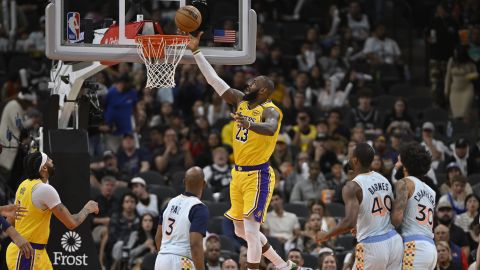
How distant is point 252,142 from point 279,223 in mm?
5334

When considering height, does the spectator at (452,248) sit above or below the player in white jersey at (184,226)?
below

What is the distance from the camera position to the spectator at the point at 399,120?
835 inches

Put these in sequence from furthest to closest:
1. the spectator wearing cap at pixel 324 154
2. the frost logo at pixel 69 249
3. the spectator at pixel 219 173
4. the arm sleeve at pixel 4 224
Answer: the spectator wearing cap at pixel 324 154
the spectator at pixel 219 173
the frost logo at pixel 69 249
the arm sleeve at pixel 4 224

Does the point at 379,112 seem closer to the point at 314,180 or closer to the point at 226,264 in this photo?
the point at 314,180

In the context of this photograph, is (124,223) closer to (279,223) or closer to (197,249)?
(279,223)

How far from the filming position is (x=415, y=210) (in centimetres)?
1189

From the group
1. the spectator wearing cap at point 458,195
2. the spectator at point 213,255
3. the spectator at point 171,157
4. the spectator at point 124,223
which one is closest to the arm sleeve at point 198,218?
the spectator at point 213,255

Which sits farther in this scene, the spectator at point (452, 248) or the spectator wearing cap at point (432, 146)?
the spectator wearing cap at point (432, 146)

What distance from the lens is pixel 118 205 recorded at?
1780cm

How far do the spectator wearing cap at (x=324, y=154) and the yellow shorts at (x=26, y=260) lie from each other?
7991mm

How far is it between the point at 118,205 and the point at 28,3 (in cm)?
988

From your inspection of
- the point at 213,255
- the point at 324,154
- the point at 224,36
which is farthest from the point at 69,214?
the point at 324,154

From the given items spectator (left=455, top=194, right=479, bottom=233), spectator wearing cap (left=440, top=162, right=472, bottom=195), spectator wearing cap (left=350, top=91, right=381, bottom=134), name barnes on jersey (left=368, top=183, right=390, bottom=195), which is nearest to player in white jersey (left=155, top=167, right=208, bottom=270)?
name barnes on jersey (left=368, top=183, right=390, bottom=195)

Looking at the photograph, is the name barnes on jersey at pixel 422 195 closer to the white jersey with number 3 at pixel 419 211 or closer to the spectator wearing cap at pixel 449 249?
the white jersey with number 3 at pixel 419 211
